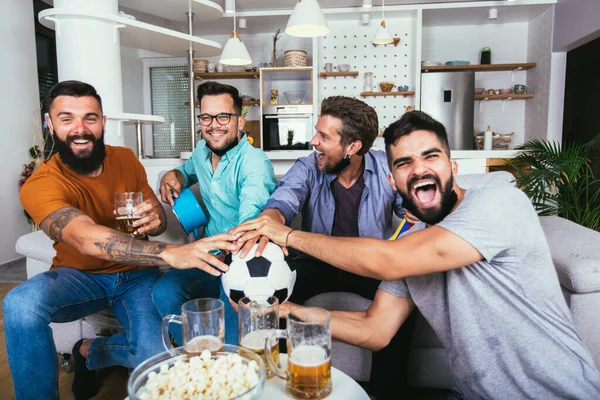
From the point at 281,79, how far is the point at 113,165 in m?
4.67

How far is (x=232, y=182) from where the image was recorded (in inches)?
78.8

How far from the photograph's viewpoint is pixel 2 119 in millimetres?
4125

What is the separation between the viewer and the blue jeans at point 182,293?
4.97ft

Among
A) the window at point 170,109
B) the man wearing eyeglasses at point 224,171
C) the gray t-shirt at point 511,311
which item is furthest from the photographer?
the window at point 170,109

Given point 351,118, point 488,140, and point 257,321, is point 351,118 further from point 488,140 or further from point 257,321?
point 488,140

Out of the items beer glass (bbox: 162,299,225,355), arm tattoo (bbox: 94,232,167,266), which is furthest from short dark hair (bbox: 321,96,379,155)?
beer glass (bbox: 162,299,225,355)

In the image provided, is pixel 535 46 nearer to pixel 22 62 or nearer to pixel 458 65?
pixel 458 65

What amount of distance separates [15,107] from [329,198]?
377 cm

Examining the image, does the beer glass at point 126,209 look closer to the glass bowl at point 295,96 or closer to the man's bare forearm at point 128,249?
the man's bare forearm at point 128,249

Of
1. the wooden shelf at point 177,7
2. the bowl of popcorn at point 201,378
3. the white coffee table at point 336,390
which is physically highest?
the wooden shelf at point 177,7

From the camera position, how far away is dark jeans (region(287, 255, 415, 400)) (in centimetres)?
160

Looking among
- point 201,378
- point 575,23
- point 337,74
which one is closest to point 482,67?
point 575,23

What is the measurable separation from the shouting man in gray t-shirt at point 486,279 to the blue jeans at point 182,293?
44 cm

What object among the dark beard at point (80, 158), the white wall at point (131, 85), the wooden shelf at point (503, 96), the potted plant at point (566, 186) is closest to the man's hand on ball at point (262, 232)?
the dark beard at point (80, 158)
